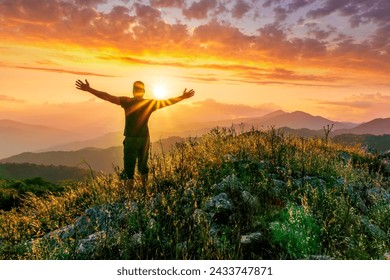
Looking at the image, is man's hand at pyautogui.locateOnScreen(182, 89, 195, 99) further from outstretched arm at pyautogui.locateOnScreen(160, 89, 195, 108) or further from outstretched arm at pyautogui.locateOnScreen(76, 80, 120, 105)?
outstretched arm at pyautogui.locateOnScreen(76, 80, 120, 105)

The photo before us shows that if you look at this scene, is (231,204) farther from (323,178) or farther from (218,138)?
(218,138)

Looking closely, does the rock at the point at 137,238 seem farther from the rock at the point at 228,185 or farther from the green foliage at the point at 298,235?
the rock at the point at 228,185

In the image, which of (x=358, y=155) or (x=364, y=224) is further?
(x=358, y=155)

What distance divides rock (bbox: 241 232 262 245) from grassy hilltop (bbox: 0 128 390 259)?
0.01 meters

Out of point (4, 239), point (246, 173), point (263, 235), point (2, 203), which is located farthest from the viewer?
point (2, 203)

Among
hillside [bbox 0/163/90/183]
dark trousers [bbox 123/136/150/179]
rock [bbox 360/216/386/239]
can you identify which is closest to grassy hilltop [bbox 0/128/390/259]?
rock [bbox 360/216/386/239]

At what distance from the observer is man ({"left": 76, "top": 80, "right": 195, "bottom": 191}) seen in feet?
29.8

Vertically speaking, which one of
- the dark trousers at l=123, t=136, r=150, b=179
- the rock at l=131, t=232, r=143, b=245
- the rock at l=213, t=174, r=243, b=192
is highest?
the dark trousers at l=123, t=136, r=150, b=179

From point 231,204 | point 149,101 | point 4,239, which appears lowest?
point 4,239

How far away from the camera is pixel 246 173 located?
909 cm

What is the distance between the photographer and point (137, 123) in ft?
30.3
